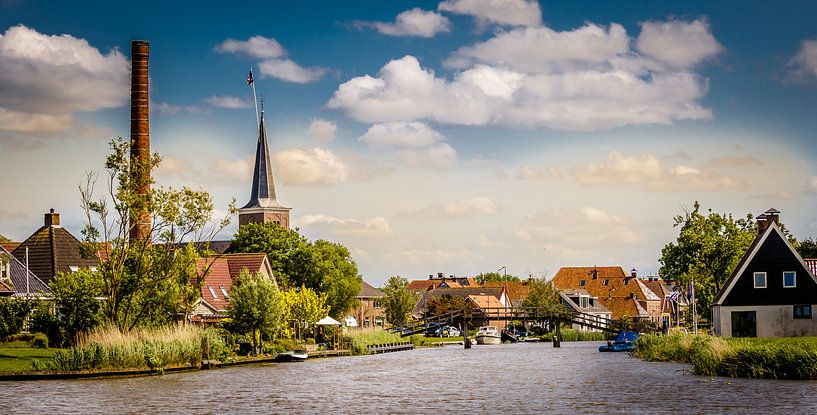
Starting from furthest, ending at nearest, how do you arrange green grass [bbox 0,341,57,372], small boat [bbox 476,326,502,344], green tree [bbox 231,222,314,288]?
small boat [bbox 476,326,502,344] → green tree [bbox 231,222,314,288] → green grass [bbox 0,341,57,372]

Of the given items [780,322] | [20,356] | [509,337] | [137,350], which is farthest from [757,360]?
[509,337]

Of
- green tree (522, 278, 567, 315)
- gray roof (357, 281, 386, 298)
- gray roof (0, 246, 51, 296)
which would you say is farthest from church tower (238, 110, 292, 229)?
gray roof (0, 246, 51, 296)

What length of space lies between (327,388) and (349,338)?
42.5 meters

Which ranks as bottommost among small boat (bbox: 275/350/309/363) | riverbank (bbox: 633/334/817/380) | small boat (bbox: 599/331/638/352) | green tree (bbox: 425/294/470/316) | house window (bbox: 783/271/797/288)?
small boat (bbox: 599/331/638/352)

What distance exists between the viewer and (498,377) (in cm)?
5925

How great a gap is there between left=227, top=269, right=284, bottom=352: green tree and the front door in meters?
32.7

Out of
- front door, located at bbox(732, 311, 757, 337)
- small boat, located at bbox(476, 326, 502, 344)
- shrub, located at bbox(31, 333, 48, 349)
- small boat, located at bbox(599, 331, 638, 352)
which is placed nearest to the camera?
shrub, located at bbox(31, 333, 48, 349)

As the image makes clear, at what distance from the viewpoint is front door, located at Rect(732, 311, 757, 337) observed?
2948 inches

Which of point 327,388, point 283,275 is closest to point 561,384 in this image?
point 327,388

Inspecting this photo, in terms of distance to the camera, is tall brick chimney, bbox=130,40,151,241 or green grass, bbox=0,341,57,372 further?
tall brick chimney, bbox=130,40,151,241

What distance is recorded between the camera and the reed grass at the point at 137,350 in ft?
181

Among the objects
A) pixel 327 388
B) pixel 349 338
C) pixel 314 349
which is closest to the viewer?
pixel 327 388

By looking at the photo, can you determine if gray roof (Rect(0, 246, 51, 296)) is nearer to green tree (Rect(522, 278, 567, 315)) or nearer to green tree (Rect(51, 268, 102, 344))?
green tree (Rect(51, 268, 102, 344))

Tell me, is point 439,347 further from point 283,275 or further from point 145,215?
point 145,215
